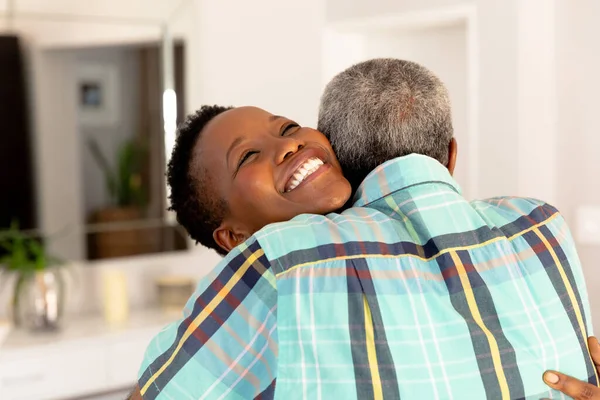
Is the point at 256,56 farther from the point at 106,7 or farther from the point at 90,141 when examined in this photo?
the point at 90,141

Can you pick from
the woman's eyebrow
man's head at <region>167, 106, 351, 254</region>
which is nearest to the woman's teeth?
man's head at <region>167, 106, 351, 254</region>

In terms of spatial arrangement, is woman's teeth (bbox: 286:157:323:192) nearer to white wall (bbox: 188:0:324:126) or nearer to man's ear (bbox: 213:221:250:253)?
man's ear (bbox: 213:221:250:253)

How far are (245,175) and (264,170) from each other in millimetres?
30

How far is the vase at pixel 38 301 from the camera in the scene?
2.96 metres

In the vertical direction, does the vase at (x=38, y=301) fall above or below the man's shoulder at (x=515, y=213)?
below

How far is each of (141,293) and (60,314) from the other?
0.48 meters

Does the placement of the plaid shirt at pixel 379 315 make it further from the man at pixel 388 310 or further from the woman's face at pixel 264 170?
the woman's face at pixel 264 170

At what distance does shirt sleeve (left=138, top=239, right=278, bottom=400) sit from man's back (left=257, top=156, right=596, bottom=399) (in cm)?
3

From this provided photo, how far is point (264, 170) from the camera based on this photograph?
1117mm

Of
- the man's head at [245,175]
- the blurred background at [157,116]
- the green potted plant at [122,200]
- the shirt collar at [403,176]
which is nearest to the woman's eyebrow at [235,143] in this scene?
the man's head at [245,175]

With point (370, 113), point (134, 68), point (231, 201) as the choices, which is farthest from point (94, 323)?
point (370, 113)

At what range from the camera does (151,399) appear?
0.91m

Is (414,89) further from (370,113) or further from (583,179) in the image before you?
(583,179)

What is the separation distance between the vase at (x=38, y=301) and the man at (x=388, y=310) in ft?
7.18
